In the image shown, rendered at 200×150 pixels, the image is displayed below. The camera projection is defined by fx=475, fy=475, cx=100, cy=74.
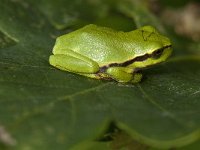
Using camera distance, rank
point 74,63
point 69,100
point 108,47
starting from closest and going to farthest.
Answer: point 69,100 < point 74,63 < point 108,47

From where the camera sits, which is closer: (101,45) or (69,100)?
(69,100)

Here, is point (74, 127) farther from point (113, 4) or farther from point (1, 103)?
point (113, 4)

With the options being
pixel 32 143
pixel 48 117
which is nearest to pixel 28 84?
pixel 48 117

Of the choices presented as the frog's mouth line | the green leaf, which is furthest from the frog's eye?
the green leaf

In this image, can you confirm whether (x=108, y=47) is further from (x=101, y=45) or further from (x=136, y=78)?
(x=136, y=78)

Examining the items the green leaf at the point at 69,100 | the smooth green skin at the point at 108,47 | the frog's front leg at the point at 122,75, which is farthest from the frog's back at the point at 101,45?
the green leaf at the point at 69,100

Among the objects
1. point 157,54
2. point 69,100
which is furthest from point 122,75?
point 69,100
